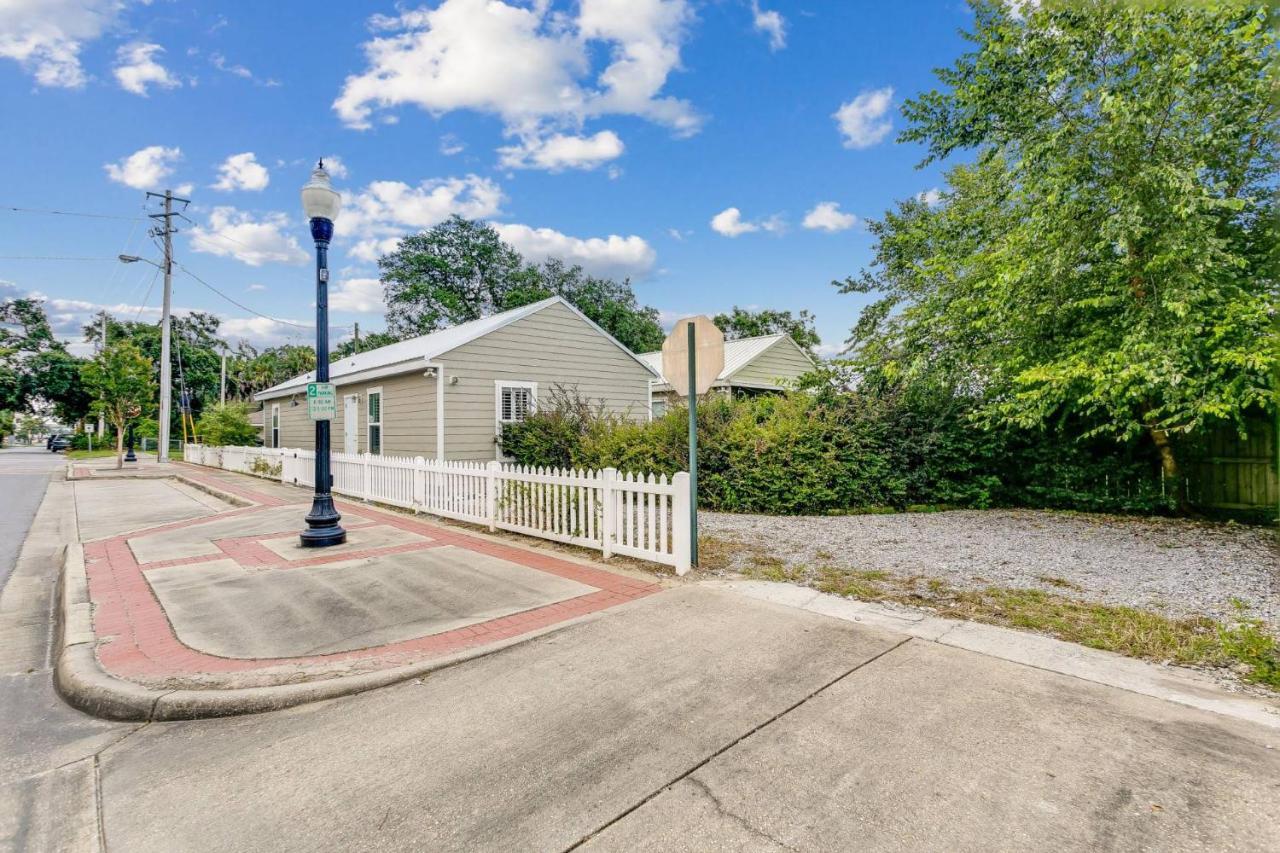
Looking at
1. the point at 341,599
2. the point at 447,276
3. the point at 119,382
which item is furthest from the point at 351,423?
the point at 447,276

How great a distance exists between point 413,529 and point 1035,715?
7365mm

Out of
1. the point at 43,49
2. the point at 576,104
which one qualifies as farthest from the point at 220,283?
the point at 576,104

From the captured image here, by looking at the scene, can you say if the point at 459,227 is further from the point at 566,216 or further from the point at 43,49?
the point at 43,49

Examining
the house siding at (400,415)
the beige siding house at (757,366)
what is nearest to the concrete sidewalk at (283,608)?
the house siding at (400,415)

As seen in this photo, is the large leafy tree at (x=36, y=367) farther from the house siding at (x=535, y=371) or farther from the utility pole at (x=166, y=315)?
the house siding at (x=535, y=371)

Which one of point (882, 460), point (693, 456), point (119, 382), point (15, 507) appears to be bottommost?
point (15, 507)

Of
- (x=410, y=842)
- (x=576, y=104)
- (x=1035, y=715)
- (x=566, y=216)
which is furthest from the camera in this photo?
(x=566, y=216)

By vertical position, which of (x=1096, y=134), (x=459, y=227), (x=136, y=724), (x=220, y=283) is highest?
(x=459, y=227)

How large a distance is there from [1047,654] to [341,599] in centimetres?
524

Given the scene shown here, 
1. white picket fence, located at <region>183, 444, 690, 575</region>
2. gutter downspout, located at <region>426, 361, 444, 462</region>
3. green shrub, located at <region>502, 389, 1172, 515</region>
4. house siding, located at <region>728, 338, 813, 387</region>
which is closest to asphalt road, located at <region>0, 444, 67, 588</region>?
white picket fence, located at <region>183, 444, 690, 575</region>

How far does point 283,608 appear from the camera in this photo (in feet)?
14.9

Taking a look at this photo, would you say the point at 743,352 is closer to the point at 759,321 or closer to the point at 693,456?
the point at 693,456

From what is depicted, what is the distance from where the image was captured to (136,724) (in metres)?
2.97

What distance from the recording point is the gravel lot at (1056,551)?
4.94m
